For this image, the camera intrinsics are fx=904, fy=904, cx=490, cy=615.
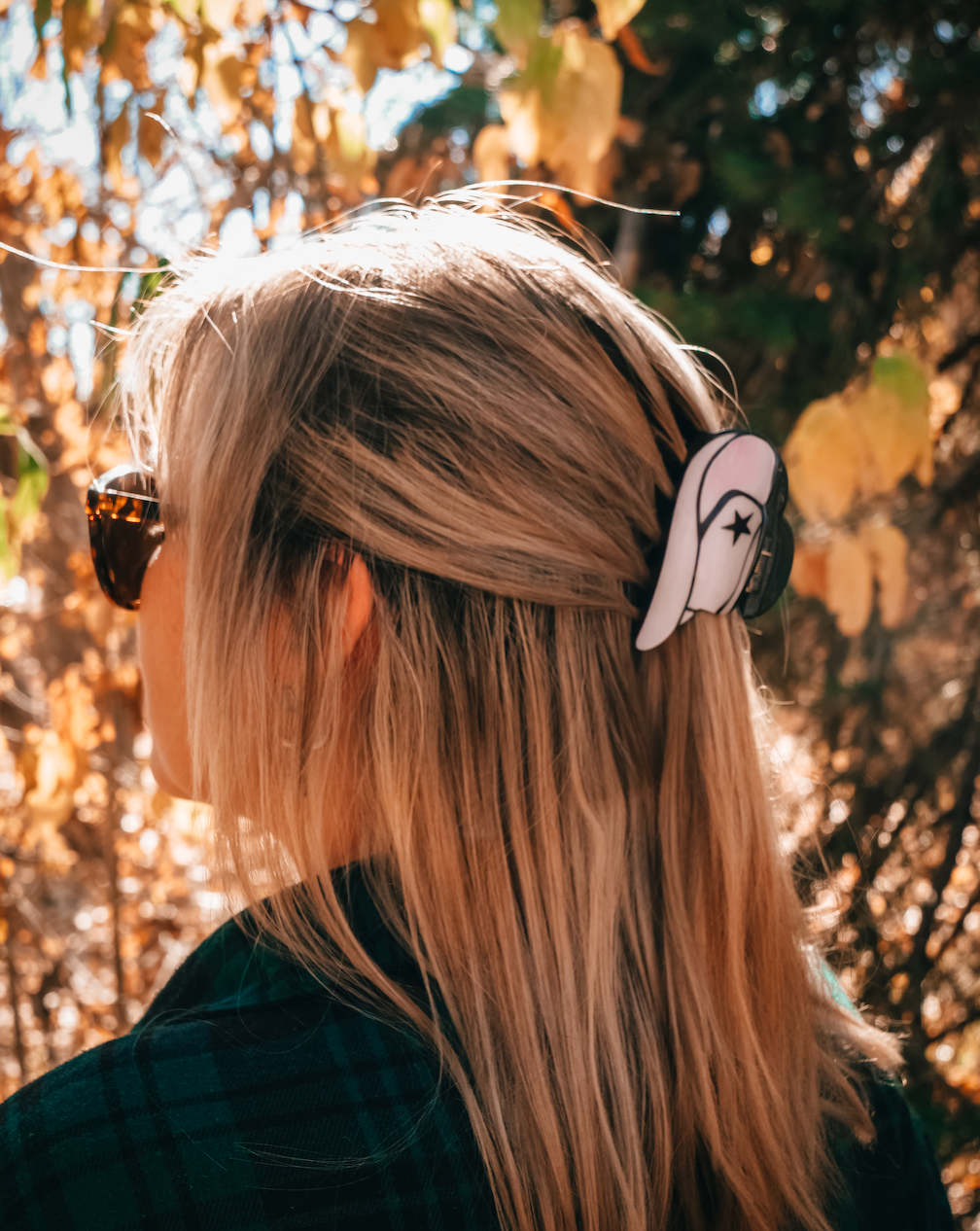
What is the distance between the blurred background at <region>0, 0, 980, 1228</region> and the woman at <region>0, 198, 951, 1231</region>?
525mm

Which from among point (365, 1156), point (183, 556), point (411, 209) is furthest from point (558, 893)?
point (411, 209)

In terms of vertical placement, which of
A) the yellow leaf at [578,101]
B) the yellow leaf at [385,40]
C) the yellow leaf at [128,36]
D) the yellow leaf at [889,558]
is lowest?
the yellow leaf at [889,558]

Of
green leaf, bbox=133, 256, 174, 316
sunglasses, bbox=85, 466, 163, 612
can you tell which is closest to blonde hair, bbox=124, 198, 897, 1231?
sunglasses, bbox=85, 466, 163, 612

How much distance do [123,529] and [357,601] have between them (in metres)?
0.35

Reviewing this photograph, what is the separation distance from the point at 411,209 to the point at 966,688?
1895 millimetres

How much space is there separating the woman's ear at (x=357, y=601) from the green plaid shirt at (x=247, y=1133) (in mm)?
308

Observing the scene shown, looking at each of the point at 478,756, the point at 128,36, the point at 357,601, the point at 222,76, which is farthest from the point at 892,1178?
the point at 128,36

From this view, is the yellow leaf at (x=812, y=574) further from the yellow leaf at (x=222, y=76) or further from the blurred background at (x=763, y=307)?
the yellow leaf at (x=222, y=76)

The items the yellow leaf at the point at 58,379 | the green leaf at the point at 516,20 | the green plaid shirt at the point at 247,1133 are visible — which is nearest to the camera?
the green plaid shirt at the point at 247,1133

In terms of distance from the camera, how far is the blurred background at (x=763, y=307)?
1.54 meters

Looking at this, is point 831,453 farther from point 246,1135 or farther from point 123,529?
point 246,1135

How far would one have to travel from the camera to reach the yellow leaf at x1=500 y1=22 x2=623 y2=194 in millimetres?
1174

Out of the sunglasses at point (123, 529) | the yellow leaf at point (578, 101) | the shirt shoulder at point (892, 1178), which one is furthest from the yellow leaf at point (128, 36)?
the shirt shoulder at point (892, 1178)

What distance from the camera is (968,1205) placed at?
7.52ft
